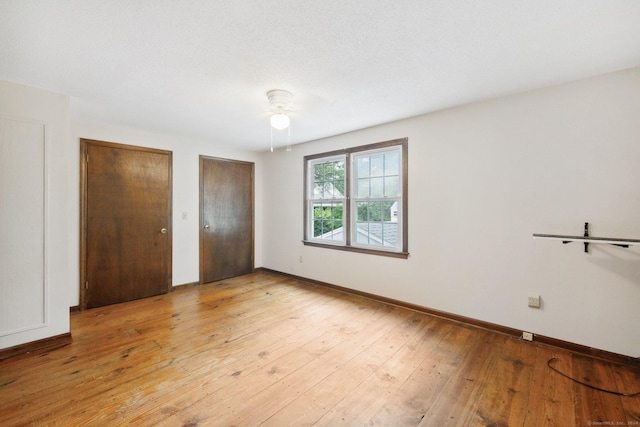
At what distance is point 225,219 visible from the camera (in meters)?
4.83

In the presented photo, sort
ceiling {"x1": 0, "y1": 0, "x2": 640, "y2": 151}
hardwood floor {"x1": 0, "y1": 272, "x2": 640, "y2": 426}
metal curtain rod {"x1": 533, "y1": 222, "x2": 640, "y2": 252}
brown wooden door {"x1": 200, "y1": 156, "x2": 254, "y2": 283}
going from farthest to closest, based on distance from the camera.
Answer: brown wooden door {"x1": 200, "y1": 156, "x2": 254, "y2": 283} < metal curtain rod {"x1": 533, "y1": 222, "x2": 640, "y2": 252} < hardwood floor {"x1": 0, "y1": 272, "x2": 640, "y2": 426} < ceiling {"x1": 0, "y1": 0, "x2": 640, "y2": 151}

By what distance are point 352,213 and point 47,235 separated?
11.3 feet

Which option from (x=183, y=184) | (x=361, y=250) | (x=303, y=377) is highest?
(x=183, y=184)

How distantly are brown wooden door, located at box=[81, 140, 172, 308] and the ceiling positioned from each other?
3.06ft

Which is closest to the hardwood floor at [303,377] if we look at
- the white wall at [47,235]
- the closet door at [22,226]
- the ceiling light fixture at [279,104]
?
the white wall at [47,235]

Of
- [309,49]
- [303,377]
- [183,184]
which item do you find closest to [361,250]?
[303,377]

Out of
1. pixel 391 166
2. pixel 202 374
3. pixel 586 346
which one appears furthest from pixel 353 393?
pixel 391 166

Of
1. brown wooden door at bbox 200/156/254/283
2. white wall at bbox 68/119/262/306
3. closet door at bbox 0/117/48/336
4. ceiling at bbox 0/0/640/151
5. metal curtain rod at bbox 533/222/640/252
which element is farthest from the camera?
brown wooden door at bbox 200/156/254/283

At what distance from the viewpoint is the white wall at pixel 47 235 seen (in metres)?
2.36

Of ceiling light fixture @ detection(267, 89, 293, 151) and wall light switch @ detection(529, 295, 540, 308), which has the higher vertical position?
ceiling light fixture @ detection(267, 89, 293, 151)

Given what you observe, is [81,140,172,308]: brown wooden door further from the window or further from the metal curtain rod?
the metal curtain rod

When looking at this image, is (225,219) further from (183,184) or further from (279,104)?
(279,104)

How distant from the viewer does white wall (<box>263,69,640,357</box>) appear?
7.20ft

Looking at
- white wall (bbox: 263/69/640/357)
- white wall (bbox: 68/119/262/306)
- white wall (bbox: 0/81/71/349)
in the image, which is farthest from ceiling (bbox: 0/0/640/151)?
white wall (bbox: 68/119/262/306)
